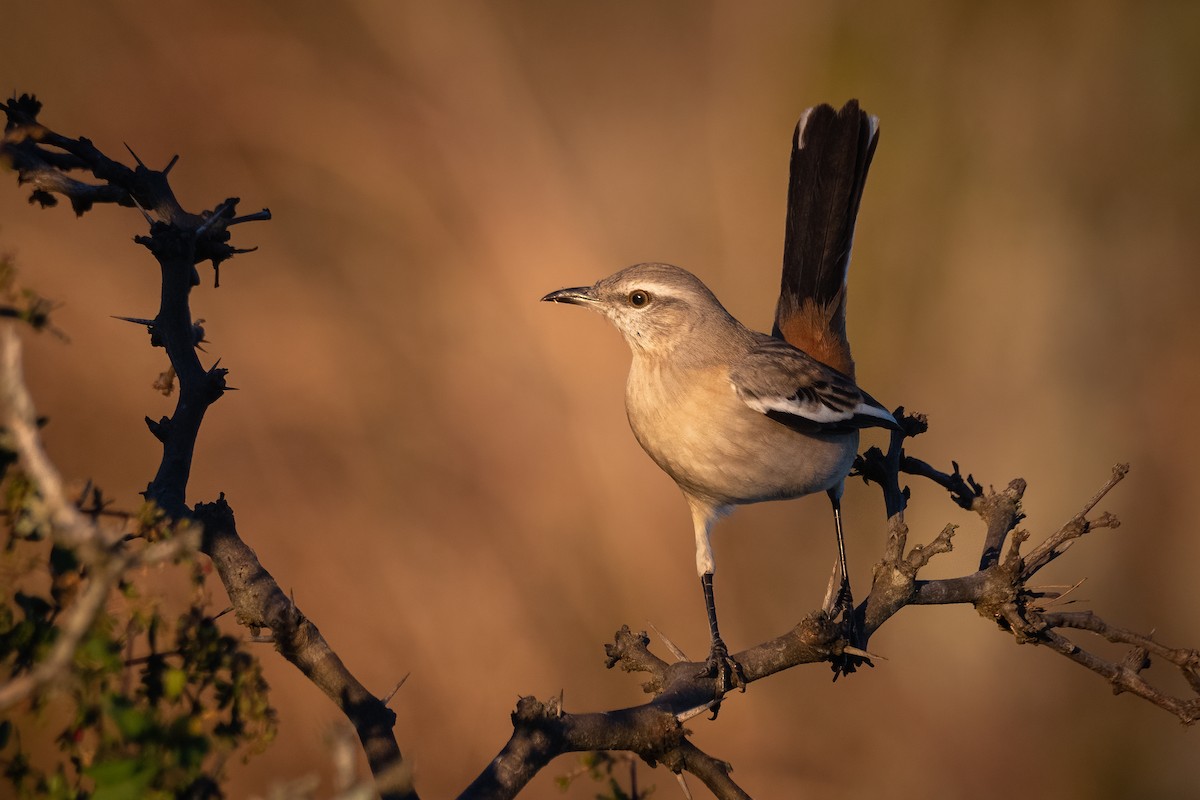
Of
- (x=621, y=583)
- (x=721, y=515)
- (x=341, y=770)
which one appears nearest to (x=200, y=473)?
(x=621, y=583)

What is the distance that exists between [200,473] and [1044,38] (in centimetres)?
716

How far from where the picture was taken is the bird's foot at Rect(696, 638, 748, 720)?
3.54 metres

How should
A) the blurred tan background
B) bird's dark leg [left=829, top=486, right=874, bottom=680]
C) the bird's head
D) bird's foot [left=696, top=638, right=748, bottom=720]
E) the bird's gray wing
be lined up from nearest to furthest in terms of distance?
bird's foot [left=696, top=638, right=748, bottom=720], bird's dark leg [left=829, top=486, right=874, bottom=680], the bird's gray wing, the bird's head, the blurred tan background

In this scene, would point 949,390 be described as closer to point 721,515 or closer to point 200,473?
point 721,515

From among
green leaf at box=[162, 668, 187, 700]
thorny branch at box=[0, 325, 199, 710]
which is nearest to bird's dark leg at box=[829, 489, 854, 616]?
green leaf at box=[162, 668, 187, 700]

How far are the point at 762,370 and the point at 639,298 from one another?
0.65 metres

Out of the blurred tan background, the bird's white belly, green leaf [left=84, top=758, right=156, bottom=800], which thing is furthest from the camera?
the blurred tan background

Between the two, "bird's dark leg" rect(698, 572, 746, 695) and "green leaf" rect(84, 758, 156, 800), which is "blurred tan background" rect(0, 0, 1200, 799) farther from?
"green leaf" rect(84, 758, 156, 800)

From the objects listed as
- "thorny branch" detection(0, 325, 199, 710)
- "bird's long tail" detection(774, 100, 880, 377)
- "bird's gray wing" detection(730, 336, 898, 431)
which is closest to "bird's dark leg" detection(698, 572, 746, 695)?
"bird's gray wing" detection(730, 336, 898, 431)

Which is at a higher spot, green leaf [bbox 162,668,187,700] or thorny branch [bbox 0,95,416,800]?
thorny branch [bbox 0,95,416,800]

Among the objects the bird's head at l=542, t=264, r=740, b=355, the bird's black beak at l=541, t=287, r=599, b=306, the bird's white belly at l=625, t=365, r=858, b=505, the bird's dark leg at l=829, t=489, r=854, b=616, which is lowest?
the bird's dark leg at l=829, t=489, r=854, b=616

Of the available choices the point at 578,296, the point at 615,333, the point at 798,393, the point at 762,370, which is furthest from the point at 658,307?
the point at 615,333

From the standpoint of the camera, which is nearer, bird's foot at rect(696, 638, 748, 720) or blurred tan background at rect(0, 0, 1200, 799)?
bird's foot at rect(696, 638, 748, 720)

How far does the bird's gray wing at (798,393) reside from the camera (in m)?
4.31
